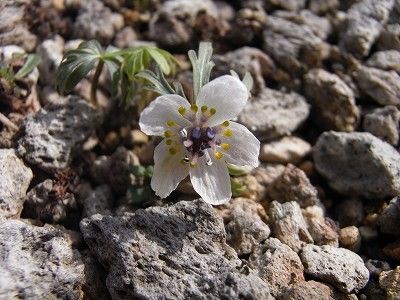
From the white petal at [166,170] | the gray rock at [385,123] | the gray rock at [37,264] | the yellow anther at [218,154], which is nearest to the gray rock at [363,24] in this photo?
the gray rock at [385,123]

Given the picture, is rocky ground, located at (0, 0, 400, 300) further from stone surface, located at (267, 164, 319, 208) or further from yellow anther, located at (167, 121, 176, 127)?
yellow anther, located at (167, 121, 176, 127)

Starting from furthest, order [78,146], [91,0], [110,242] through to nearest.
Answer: [91,0], [78,146], [110,242]

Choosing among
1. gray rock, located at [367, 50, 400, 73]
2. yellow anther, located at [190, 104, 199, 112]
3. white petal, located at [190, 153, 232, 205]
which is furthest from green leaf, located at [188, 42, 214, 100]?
gray rock, located at [367, 50, 400, 73]

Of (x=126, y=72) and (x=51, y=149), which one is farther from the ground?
(x=126, y=72)

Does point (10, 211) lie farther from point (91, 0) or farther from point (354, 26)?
point (354, 26)

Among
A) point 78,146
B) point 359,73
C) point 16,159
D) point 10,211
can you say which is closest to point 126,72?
point 78,146

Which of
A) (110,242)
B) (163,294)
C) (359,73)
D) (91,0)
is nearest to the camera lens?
(163,294)
